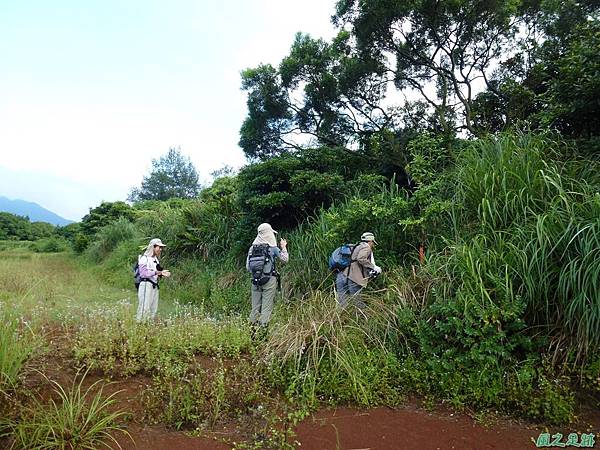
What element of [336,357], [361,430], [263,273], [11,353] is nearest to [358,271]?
[263,273]

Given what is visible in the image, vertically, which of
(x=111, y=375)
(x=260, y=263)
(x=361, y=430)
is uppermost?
(x=260, y=263)

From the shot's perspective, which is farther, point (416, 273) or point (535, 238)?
point (416, 273)

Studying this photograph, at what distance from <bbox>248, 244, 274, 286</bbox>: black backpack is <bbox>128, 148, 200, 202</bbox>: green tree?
116 feet

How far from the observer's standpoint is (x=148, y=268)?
→ 20.3 ft

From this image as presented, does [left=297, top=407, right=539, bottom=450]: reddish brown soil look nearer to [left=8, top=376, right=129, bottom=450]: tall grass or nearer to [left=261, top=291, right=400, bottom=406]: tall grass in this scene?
[left=261, top=291, right=400, bottom=406]: tall grass

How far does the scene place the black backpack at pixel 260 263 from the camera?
18.9ft

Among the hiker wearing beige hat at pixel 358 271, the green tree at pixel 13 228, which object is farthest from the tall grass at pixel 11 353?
the green tree at pixel 13 228

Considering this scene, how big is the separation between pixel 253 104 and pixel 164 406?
1054cm

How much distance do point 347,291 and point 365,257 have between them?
0.55 metres

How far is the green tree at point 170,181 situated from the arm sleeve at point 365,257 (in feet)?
118

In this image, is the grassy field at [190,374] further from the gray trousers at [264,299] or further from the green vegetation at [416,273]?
the gray trousers at [264,299]

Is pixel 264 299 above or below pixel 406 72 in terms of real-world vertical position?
below

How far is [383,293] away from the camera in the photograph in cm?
555

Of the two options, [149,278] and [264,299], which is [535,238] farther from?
[149,278]
